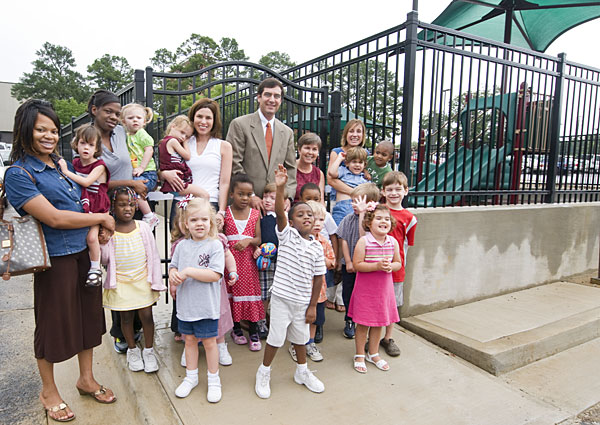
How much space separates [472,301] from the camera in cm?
492

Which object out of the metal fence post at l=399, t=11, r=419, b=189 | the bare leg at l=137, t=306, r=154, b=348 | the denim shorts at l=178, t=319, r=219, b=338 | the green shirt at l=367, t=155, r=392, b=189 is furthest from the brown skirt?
the metal fence post at l=399, t=11, r=419, b=189

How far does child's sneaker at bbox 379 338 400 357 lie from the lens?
3.52 m

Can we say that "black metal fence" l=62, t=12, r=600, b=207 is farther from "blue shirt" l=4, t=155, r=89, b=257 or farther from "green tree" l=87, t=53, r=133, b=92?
"green tree" l=87, t=53, r=133, b=92

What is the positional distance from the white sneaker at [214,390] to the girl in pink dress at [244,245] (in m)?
0.67

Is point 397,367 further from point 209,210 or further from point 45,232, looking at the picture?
point 45,232

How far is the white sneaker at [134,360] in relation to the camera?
3.01m

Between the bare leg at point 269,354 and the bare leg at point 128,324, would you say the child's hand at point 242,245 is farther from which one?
the bare leg at point 128,324

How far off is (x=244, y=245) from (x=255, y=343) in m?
0.90

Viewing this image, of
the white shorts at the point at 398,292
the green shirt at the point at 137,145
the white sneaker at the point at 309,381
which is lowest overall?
the white sneaker at the point at 309,381

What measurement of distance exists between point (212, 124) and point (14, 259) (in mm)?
1734

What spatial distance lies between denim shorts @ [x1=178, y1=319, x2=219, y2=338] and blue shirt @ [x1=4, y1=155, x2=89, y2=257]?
0.87m

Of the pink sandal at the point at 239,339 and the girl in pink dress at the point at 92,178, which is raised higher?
the girl in pink dress at the point at 92,178

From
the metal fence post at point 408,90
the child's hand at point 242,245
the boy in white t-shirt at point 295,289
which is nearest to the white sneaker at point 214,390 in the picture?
the boy in white t-shirt at point 295,289

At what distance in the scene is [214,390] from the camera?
8.89 feet
